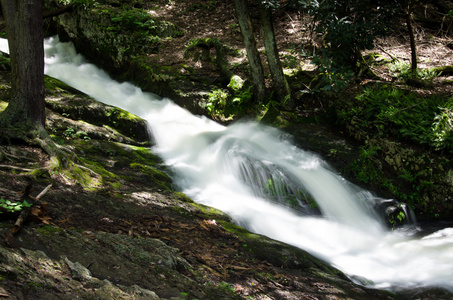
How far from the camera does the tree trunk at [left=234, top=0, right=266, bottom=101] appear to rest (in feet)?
31.0

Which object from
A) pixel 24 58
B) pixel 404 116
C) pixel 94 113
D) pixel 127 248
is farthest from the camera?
pixel 404 116

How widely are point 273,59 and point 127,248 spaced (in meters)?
8.31

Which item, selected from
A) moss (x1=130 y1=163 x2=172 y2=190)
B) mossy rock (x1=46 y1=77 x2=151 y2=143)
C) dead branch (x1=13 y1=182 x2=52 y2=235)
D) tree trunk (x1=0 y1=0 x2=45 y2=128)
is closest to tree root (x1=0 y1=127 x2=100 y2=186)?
tree trunk (x1=0 y1=0 x2=45 y2=128)

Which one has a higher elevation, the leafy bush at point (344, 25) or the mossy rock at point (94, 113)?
the leafy bush at point (344, 25)

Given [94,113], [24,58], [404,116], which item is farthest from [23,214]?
[404,116]

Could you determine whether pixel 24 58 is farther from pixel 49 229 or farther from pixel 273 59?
pixel 273 59

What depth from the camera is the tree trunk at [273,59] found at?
958 centimetres

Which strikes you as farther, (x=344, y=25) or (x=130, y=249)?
(x=344, y=25)

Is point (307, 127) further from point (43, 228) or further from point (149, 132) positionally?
point (43, 228)

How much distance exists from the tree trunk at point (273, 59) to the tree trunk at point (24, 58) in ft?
20.4

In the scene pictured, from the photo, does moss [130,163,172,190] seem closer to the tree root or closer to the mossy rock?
the tree root

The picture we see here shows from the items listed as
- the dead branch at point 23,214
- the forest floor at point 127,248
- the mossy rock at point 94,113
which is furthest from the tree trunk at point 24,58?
the mossy rock at point 94,113

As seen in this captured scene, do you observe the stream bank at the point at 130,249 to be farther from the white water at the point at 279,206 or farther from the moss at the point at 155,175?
the white water at the point at 279,206

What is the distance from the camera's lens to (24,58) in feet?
15.6
